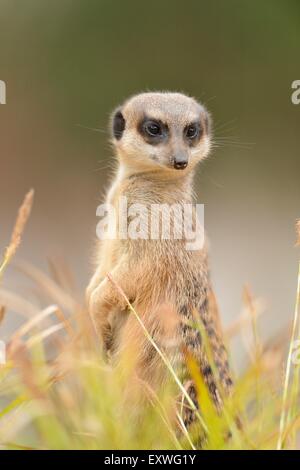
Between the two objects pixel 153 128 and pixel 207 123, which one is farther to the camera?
pixel 207 123

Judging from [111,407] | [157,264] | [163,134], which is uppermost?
[163,134]

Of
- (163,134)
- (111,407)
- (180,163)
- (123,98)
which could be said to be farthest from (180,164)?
(123,98)

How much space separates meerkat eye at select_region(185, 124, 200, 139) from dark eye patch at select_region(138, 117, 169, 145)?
75 millimetres

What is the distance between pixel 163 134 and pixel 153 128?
0.04m

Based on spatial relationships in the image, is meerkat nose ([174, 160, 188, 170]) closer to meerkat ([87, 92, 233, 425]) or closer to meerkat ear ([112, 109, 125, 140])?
meerkat ([87, 92, 233, 425])

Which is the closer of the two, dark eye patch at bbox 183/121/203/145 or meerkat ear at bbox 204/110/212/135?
dark eye patch at bbox 183/121/203/145

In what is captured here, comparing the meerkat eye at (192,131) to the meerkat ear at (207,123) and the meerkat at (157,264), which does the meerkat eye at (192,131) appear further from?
the meerkat ear at (207,123)

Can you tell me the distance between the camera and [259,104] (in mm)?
6609

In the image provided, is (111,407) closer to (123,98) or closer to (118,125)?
(118,125)

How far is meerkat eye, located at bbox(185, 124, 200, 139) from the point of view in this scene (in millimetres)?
2451

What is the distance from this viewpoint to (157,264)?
7.61 ft

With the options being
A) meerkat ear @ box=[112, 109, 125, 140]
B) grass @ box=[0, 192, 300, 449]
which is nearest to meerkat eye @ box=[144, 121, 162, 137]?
meerkat ear @ box=[112, 109, 125, 140]
